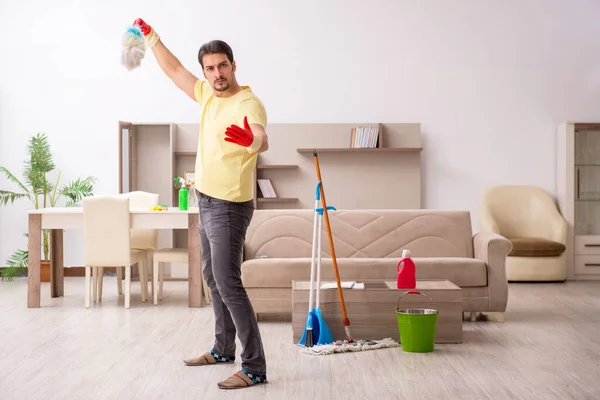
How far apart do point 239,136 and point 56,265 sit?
417 cm

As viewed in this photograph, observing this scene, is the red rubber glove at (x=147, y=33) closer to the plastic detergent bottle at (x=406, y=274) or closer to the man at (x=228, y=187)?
the man at (x=228, y=187)

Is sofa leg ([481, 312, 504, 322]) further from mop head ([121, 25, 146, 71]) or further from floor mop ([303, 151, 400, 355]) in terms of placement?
mop head ([121, 25, 146, 71])

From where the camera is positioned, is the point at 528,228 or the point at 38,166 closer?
the point at 38,166


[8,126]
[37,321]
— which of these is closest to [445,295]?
[37,321]

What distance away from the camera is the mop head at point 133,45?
3695mm

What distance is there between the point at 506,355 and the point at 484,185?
166 inches

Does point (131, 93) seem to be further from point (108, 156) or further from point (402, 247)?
point (402, 247)

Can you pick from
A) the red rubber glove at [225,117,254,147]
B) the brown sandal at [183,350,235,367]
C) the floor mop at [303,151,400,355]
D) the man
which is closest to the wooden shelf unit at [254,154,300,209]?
the floor mop at [303,151,400,355]

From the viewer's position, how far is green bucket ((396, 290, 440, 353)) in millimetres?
4207

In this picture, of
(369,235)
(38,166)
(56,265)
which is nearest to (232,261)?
(369,235)

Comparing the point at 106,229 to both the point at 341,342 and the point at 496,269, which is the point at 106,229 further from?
the point at 496,269

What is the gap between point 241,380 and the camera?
3467 millimetres

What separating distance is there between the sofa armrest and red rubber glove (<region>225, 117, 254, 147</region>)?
2801 millimetres

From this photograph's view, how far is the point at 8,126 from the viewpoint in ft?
26.9
